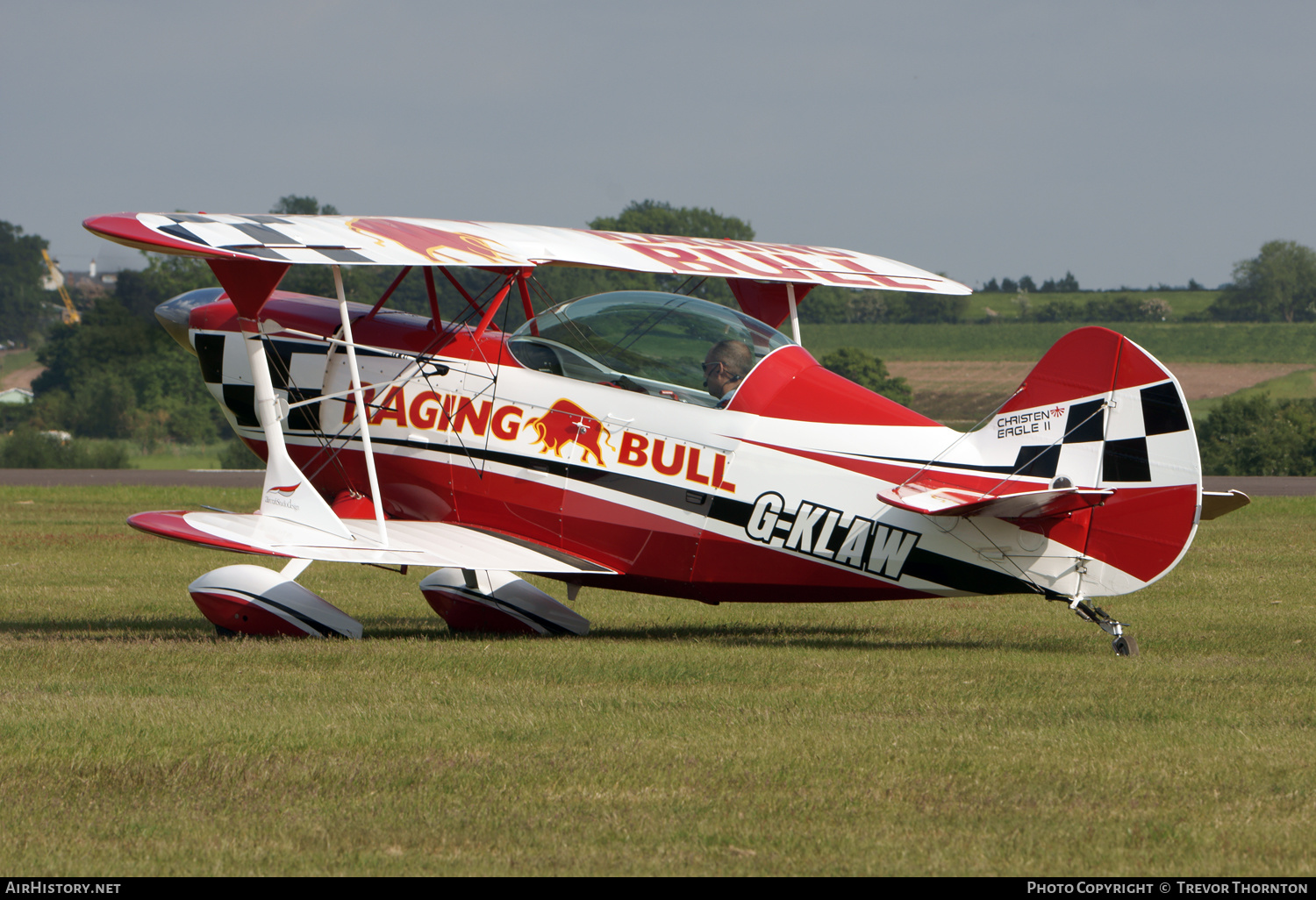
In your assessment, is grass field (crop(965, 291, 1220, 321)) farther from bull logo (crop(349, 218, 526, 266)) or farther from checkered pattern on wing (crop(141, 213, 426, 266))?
checkered pattern on wing (crop(141, 213, 426, 266))

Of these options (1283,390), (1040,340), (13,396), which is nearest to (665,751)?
(1283,390)

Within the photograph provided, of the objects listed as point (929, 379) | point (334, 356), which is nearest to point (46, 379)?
point (929, 379)

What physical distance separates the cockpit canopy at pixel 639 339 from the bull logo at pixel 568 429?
0.25 m

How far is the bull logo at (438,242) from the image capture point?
347 inches

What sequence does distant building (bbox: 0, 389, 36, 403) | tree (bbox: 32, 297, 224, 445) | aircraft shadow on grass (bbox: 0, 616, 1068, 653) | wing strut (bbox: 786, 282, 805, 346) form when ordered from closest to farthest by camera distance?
aircraft shadow on grass (bbox: 0, 616, 1068, 653) < wing strut (bbox: 786, 282, 805, 346) < tree (bbox: 32, 297, 224, 445) < distant building (bbox: 0, 389, 36, 403)

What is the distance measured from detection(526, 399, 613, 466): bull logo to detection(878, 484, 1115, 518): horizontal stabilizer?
1.97m

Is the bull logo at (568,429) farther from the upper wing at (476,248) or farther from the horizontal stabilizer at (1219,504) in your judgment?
the horizontal stabilizer at (1219,504)

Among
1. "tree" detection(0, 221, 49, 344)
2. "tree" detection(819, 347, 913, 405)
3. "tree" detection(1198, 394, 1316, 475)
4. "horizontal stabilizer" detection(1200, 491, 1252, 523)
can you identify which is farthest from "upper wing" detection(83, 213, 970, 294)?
"tree" detection(0, 221, 49, 344)

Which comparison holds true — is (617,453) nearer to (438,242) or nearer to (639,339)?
(639,339)

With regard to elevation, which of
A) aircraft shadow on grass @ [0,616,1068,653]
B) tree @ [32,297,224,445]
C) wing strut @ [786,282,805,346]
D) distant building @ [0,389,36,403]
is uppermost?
wing strut @ [786,282,805,346]

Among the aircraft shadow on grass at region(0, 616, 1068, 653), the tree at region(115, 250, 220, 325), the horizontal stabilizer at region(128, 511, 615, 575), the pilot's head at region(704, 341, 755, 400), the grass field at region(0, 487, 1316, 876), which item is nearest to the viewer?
the grass field at region(0, 487, 1316, 876)

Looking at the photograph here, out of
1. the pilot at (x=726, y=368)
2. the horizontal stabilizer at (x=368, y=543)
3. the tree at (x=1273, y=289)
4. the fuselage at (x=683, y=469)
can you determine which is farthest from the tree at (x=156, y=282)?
the tree at (x=1273, y=289)

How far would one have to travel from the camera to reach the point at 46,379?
62094 millimetres

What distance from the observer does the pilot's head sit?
29.3 ft
